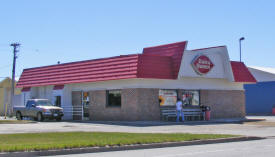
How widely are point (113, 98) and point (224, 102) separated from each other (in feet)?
33.3

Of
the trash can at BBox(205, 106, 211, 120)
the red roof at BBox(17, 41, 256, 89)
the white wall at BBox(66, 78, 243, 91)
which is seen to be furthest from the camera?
the trash can at BBox(205, 106, 211, 120)

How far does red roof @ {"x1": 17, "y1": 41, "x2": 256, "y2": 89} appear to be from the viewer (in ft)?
92.7

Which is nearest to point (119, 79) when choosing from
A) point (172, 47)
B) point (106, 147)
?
point (172, 47)

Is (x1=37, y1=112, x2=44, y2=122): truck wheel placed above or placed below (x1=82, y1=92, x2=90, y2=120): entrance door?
below

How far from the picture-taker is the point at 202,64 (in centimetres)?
3158

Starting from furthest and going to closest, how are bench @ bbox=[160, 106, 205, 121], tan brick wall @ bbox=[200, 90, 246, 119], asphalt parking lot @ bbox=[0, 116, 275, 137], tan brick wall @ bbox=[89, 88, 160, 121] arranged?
tan brick wall @ bbox=[200, 90, 246, 119] → bench @ bbox=[160, 106, 205, 121] → tan brick wall @ bbox=[89, 88, 160, 121] → asphalt parking lot @ bbox=[0, 116, 275, 137]

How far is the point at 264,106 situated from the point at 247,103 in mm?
2276

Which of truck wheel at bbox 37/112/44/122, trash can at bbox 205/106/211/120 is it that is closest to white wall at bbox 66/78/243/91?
trash can at bbox 205/106/211/120

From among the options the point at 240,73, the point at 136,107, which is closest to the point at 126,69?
the point at 136,107

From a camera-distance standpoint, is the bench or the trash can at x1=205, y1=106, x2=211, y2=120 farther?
the trash can at x1=205, y1=106, x2=211, y2=120

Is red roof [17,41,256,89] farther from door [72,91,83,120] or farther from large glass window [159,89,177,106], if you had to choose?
large glass window [159,89,177,106]

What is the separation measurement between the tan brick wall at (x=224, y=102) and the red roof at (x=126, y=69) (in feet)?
5.71

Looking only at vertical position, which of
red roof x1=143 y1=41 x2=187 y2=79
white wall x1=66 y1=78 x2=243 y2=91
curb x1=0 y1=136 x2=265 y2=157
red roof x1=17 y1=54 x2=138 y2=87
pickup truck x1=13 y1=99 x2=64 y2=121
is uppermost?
red roof x1=143 y1=41 x2=187 y2=79

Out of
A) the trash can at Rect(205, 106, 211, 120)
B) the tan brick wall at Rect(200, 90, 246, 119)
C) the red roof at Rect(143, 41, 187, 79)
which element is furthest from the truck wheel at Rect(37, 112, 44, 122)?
the tan brick wall at Rect(200, 90, 246, 119)
